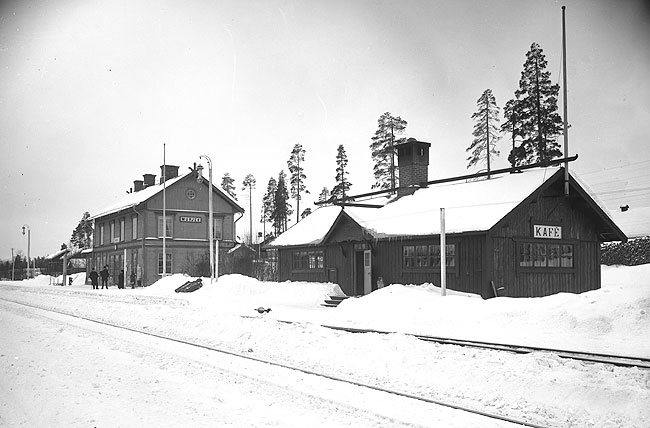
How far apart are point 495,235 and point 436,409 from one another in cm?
1439

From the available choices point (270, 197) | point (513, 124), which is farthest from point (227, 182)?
point (513, 124)

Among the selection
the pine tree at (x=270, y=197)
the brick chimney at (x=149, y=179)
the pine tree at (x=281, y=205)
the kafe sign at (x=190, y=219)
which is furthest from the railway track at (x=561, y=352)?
the pine tree at (x=270, y=197)

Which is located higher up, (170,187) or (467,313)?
(170,187)

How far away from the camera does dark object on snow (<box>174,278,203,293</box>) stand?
3203 cm

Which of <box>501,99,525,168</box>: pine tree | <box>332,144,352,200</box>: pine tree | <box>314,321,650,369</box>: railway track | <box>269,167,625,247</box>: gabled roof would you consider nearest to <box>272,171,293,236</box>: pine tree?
<box>332,144,352,200</box>: pine tree

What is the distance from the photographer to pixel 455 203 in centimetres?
2416

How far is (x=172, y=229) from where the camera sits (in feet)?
161

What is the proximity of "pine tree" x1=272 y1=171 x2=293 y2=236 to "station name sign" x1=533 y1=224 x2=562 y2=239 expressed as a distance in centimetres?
5586

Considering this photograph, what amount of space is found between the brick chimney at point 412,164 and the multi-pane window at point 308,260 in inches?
189

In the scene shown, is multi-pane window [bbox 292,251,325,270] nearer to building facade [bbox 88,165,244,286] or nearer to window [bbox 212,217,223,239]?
building facade [bbox 88,165,244,286]

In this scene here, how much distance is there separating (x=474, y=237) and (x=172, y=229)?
1299 inches

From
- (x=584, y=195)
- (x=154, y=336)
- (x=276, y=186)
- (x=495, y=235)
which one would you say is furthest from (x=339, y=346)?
(x=276, y=186)

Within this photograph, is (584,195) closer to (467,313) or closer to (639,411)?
(467,313)

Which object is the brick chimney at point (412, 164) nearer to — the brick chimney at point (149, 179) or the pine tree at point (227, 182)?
the brick chimney at point (149, 179)
